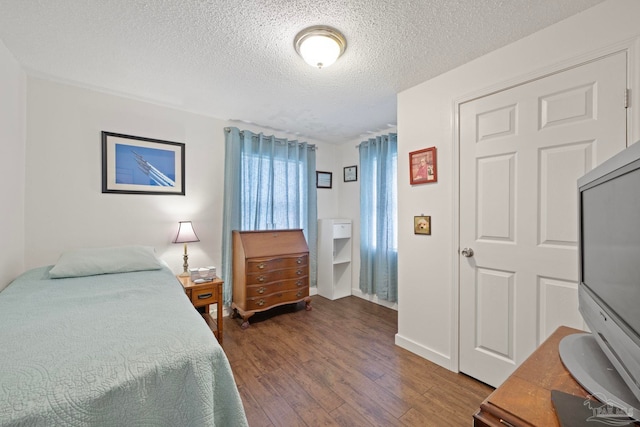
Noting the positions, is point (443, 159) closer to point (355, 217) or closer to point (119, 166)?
point (355, 217)

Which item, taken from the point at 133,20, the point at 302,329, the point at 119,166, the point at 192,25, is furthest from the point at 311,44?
the point at 302,329

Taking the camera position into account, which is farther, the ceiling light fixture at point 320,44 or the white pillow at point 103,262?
the white pillow at point 103,262

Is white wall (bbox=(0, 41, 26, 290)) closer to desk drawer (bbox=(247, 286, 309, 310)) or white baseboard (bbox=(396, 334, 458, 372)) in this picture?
desk drawer (bbox=(247, 286, 309, 310))

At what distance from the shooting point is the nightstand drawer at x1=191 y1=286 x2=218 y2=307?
2365mm

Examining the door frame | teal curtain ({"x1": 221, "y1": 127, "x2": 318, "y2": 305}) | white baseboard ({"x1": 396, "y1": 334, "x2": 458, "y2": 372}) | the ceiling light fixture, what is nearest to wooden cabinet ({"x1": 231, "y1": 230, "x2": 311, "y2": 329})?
teal curtain ({"x1": 221, "y1": 127, "x2": 318, "y2": 305})

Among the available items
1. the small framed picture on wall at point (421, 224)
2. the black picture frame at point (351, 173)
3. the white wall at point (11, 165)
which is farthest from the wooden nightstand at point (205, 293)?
the black picture frame at point (351, 173)

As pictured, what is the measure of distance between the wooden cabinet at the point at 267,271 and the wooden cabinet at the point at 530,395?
2491 mm

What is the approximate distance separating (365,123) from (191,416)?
10.3 feet

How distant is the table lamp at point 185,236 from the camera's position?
103 inches

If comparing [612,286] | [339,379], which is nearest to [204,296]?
[339,379]

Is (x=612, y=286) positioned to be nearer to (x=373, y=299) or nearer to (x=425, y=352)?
(x=425, y=352)

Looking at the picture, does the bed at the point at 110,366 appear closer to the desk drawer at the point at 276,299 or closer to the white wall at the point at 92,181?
the white wall at the point at 92,181

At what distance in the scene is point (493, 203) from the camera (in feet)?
5.91

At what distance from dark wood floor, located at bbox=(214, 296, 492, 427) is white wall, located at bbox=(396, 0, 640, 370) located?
271 mm
